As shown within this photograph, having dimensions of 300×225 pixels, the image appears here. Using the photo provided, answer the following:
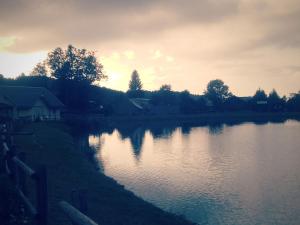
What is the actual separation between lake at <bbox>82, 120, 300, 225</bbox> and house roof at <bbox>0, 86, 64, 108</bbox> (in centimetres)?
1863

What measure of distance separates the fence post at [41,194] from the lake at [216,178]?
607 inches

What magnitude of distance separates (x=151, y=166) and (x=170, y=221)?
20.3m

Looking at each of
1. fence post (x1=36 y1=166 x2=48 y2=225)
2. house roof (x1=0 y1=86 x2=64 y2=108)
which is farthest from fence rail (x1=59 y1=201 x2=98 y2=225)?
house roof (x1=0 y1=86 x2=64 y2=108)

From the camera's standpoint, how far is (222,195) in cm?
2609

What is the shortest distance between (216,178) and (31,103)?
43.6m

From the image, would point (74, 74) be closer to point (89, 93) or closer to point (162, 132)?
point (89, 93)

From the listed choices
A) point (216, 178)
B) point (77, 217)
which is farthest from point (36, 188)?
point (216, 178)

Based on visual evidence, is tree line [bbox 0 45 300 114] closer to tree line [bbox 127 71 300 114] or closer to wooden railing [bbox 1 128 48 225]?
tree line [bbox 127 71 300 114]

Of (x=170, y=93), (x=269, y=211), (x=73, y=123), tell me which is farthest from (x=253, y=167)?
(x=170, y=93)

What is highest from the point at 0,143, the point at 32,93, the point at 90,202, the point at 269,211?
the point at 32,93

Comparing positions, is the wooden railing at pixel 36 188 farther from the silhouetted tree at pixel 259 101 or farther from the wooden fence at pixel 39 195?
the silhouetted tree at pixel 259 101

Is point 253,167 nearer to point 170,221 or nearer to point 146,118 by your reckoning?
point 170,221

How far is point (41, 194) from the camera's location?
7086 millimetres

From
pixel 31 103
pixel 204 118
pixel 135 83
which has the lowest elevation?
pixel 204 118
